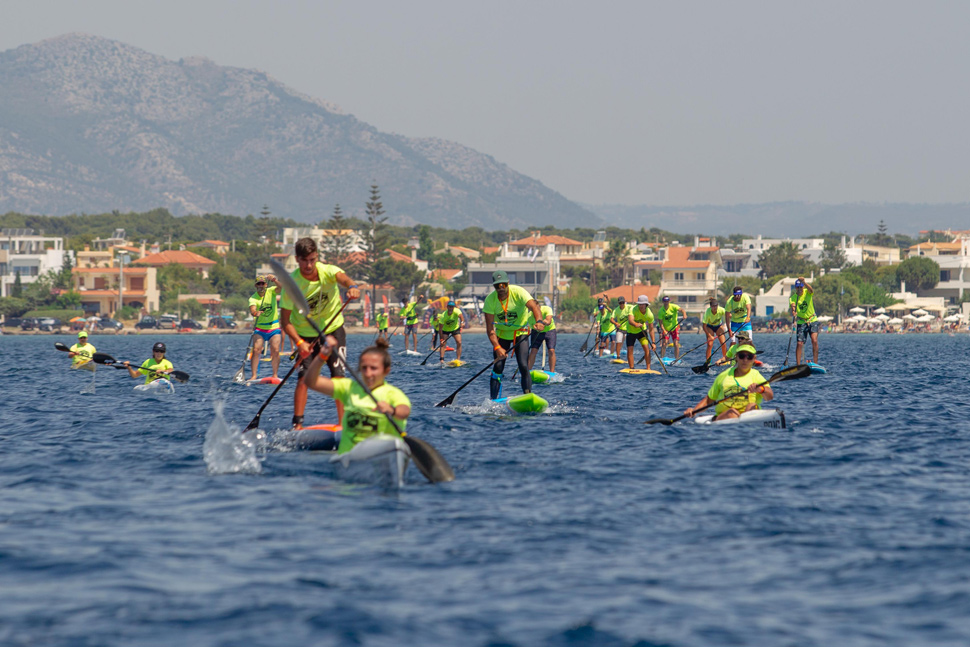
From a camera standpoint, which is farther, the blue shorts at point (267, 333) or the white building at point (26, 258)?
the white building at point (26, 258)

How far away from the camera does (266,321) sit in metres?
24.8

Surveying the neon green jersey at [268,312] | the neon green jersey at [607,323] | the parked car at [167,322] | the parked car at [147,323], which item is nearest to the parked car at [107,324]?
the parked car at [147,323]

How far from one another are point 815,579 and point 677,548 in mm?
1192

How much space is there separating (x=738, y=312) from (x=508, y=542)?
2363 cm

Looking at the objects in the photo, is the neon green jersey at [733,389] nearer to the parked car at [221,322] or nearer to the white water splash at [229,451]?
the white water splash at [229,451]

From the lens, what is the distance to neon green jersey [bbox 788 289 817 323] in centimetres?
3097

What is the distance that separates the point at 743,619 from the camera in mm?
7113

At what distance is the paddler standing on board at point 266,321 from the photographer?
2411 cm

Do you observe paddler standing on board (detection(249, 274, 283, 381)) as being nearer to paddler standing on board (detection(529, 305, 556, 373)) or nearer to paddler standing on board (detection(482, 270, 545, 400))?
paddler standing on board (detection(529, 305, 556, 373))

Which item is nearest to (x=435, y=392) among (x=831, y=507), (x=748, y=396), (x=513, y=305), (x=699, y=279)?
(x=513, y=305)

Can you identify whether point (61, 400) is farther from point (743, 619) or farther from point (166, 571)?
point (743, 619)

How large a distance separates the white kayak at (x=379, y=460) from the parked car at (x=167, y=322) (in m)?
113

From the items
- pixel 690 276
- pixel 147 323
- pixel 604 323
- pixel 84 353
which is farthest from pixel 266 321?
pixel 690 276

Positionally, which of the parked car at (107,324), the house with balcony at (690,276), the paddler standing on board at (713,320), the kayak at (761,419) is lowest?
the parked car at (107,324)
